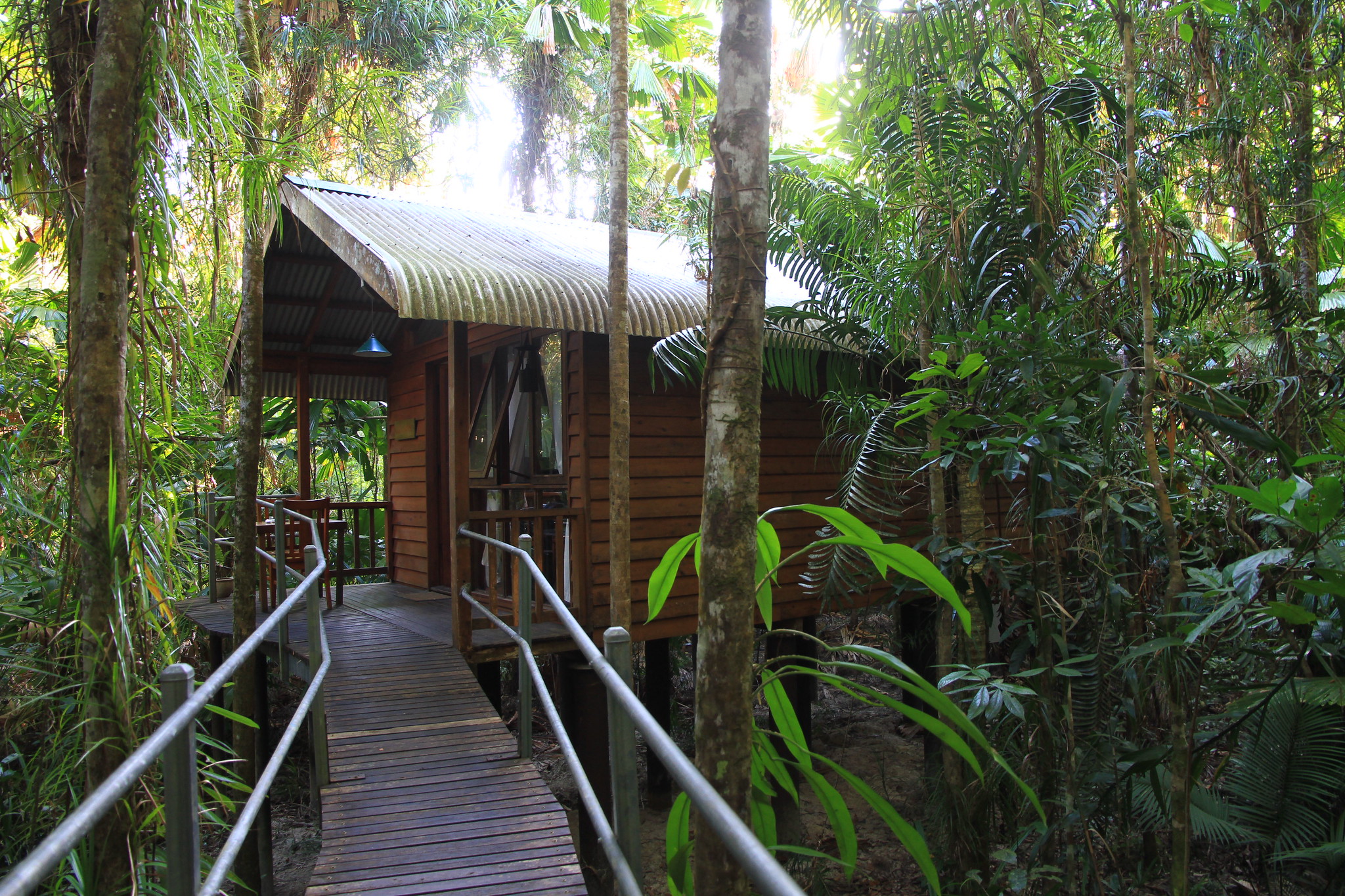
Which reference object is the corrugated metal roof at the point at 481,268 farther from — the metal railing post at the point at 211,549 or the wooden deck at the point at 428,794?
the metal railing post at the point at 211,549

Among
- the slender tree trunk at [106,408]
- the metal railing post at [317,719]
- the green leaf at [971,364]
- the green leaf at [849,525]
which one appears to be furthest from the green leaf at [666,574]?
the metal railing post at [317,719]

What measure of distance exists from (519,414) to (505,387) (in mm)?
399

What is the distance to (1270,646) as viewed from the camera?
3.79m

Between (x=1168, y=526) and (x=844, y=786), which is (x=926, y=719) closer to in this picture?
(x=1168, y=526)

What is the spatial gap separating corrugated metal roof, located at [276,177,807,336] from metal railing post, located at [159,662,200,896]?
3276mm

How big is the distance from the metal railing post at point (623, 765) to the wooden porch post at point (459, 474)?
3.70m

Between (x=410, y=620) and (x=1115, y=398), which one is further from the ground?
(x=1115, y=398)

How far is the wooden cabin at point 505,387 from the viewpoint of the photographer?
5625 millimetres

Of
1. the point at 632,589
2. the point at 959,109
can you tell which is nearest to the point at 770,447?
the point at 632,589

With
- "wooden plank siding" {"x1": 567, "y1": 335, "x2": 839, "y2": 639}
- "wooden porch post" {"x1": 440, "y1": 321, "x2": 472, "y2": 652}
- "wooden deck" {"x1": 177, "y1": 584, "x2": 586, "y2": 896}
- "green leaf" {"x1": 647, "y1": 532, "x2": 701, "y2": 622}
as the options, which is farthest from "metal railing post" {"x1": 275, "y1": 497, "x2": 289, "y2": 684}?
"green leaf" {"x1": 647, "y1": 532, "x2": 701, "y2": 622}

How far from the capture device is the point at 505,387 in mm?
7910

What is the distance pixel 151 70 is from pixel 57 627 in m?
1.92

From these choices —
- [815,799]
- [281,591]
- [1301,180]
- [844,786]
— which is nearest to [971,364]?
[1301,180]

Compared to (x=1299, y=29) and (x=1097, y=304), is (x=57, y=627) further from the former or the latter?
(x=1299, y=29)
